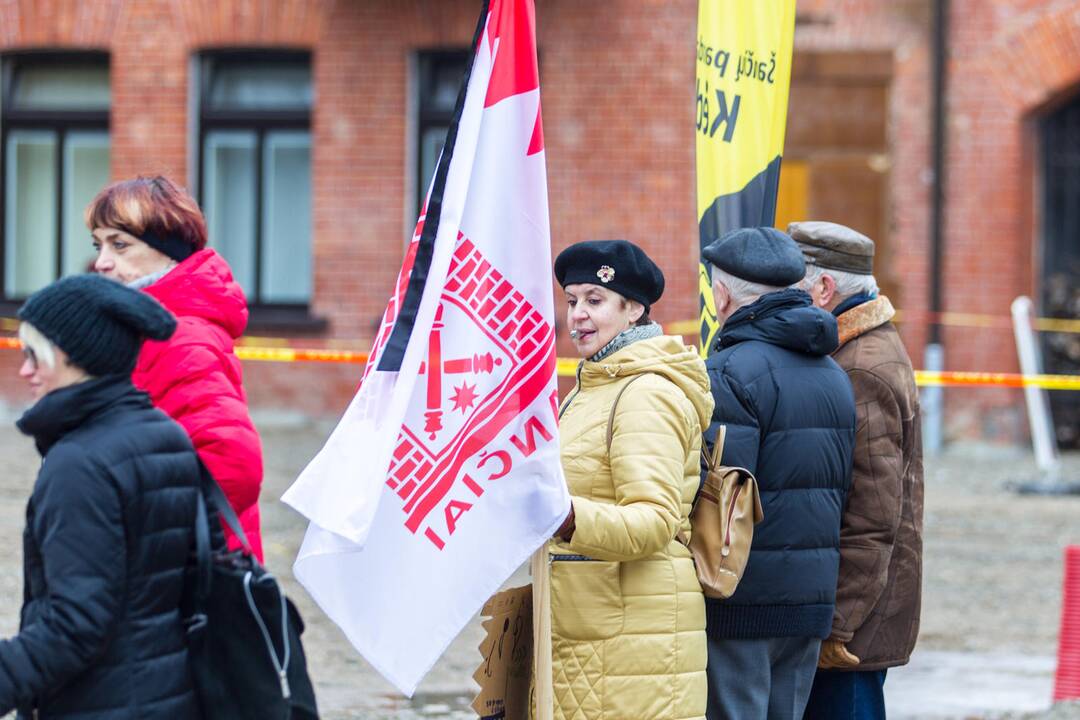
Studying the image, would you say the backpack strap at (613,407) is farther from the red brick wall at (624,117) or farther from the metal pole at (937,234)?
the metal pole at (937,234)

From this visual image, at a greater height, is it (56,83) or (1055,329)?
(56,83)

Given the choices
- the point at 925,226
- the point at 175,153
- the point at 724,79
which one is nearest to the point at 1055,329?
the point at 925,226

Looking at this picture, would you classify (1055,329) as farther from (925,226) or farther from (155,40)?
(155,40)

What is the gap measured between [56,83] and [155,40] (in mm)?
1177

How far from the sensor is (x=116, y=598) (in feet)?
10.9

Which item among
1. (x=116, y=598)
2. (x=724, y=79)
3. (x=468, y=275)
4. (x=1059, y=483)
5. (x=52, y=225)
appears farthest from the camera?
(x=52, y=225)

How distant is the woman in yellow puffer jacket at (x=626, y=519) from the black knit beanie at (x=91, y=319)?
104 centimetres

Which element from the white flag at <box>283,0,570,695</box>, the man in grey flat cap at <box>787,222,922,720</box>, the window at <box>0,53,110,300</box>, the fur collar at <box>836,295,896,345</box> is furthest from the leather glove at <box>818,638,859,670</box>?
the window at <box>0,53,110,300</box>

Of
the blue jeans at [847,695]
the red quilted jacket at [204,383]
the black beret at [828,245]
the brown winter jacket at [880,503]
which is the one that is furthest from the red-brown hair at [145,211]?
the blue jeans at [847,695]

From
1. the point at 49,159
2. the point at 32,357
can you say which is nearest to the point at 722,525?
the point at 32,357

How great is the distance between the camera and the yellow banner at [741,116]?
17.9 feet

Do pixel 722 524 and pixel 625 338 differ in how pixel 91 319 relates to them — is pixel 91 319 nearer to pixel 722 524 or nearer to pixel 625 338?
pixel 625 338

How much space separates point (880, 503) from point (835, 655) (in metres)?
0.42

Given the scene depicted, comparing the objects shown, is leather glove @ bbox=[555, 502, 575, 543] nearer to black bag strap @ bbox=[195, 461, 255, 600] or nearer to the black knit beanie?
black bag strap @ bbox=[195, 461, 255, 600]
